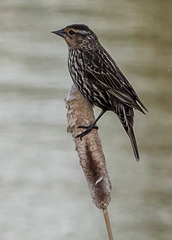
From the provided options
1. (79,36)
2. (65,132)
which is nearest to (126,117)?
(79,36)

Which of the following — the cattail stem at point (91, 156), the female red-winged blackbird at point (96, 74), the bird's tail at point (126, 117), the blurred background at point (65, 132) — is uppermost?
the cattail stem at point (91, 156)

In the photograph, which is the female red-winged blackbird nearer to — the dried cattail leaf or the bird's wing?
the bird's wing

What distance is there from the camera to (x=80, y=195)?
4.00 m

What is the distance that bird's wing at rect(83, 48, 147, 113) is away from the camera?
6.56ft

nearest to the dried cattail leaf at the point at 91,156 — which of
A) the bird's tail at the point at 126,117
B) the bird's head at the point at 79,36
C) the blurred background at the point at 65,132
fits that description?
the bird's tail at the point at 126,117

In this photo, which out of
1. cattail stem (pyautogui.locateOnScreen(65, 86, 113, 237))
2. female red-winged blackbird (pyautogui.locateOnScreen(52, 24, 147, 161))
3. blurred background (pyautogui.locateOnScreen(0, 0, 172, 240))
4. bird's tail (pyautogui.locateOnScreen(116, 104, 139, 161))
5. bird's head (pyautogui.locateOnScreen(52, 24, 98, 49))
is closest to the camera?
cattail stem (pyautogui.locateOnScreen(65, 86, 113, 237))

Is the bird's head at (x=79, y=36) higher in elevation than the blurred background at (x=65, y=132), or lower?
higher

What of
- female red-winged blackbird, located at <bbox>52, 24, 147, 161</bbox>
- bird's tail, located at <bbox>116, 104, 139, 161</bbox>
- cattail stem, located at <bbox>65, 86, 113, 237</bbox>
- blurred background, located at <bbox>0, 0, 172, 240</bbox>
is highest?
cattail stem, located at <bbox>65, 86, 113, 237</bbox>

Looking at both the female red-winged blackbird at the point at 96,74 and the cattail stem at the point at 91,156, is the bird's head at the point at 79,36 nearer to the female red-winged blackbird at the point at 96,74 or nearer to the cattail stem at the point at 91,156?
the female red-winged blackbird at the point at 96,74

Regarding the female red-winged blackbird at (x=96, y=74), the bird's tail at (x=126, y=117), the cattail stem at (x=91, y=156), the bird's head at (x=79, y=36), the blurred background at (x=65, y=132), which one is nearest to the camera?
the cattail stem at (x=91, y=156)

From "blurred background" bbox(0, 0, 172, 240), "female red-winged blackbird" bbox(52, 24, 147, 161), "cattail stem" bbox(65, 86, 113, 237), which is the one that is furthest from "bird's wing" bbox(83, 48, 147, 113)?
"blurred background" bbox(0, 0, 172, 240)

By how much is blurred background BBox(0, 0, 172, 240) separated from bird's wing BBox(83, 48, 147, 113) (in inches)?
66.0

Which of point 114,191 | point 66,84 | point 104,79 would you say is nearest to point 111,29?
point 66,84

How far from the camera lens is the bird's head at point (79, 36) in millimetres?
2127
